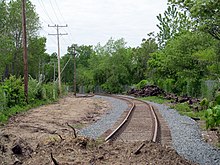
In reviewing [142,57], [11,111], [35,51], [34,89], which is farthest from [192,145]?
[35,51]

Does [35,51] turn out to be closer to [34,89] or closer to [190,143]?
[34,89]

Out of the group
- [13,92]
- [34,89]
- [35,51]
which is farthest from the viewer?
[35,51]

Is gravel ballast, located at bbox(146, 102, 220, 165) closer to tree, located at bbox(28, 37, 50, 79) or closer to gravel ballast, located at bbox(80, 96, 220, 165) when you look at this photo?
gravel ballast, located at bbox(80, 96, 220, 165)

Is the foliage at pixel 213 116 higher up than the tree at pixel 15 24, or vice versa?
the tree at pixel 15 24

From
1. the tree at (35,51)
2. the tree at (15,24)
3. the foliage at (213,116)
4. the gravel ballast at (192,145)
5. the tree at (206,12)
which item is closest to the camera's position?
the foliage at (213,116)

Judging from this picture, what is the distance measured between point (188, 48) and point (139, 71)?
36977mm

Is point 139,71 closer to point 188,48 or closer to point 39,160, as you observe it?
point 188,48

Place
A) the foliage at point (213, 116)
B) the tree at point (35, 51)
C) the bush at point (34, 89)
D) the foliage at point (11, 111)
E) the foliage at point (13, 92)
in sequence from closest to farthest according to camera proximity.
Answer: the foliage at point (213, 116), the foliage at point (11, 111), the foliage at point (13, 92), the bush at point (34, 89), the tree at point (35, 51)

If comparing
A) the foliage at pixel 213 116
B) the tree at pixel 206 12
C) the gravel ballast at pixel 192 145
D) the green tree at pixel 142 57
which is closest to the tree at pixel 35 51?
A: the green tree at pixel 142 57

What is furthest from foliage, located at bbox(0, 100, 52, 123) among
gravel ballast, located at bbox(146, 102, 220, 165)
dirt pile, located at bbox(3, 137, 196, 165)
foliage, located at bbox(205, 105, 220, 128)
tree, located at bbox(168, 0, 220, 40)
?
foliage, located at bbox(205, 105, 220, 128)

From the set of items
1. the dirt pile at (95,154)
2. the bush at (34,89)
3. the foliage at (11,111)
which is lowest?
the foliage at (11,111)

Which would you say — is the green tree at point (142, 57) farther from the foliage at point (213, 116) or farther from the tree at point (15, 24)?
the foliage at point (213, 116)

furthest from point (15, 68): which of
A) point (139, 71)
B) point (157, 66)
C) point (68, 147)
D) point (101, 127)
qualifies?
point (68, 147)

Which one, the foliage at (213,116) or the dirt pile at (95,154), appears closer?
the foliage at (213,116)
